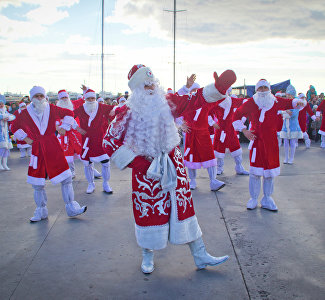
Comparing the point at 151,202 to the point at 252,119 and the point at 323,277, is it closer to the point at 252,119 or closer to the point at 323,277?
the point at 323,277

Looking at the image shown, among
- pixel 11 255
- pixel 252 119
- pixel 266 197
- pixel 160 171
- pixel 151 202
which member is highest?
pixel 252 119

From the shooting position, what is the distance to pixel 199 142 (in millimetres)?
5902

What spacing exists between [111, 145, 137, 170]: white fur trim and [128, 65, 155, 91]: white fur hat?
61cm

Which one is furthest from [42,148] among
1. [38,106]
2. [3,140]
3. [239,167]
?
[3,140]

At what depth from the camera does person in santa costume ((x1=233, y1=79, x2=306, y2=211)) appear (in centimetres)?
462

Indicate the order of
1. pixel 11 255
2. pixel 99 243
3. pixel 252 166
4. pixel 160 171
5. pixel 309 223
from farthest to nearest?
pixel 252 166, pixel 309 223, pixel 99 243, pixel 11 255, pixel 160 171

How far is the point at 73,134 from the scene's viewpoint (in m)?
7.62

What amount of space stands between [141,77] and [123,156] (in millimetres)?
754

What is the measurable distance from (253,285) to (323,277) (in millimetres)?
685

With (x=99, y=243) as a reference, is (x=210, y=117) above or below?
above

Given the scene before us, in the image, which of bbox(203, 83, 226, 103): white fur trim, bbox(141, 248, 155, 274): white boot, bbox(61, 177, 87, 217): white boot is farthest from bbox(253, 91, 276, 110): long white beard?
bbox(61, 177, 87, 217): white boot

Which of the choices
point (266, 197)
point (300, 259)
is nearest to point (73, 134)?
point (266, 197)

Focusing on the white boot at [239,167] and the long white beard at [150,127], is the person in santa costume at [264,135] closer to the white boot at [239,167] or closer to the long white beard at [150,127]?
the long white beard at [150,127]

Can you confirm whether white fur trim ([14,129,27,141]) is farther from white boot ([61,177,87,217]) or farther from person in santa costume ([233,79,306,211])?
person in santa costume ([233,79,306,211])
